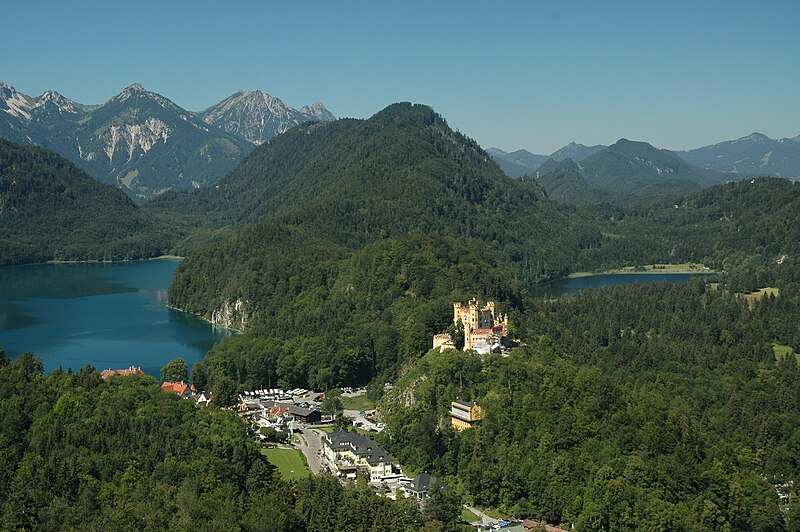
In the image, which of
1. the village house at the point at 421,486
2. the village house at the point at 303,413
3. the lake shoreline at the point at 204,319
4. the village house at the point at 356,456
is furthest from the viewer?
the lake shoreline at the point at 204,319

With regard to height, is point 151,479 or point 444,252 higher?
point 444,252

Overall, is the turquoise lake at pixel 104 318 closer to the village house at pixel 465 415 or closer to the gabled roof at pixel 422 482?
the village house at pixel 465 415

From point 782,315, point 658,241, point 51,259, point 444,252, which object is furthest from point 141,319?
point 658,241

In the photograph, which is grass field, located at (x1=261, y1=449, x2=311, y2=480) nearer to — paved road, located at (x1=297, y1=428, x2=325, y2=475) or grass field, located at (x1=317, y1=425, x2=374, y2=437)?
paved road, located at (x1=297, y1=428, x2=325, y2=475)

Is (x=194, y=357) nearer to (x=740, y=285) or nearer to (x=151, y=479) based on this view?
(x=151, y=479)

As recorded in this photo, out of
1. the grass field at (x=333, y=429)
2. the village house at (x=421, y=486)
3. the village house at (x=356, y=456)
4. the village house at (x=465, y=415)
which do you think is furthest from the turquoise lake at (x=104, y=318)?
the village house at (x=421, y=486)

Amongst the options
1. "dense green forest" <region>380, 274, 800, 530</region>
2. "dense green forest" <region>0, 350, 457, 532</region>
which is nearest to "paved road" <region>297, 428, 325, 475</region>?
"dense green forest" <region>0, 350, 457, 532</region>
